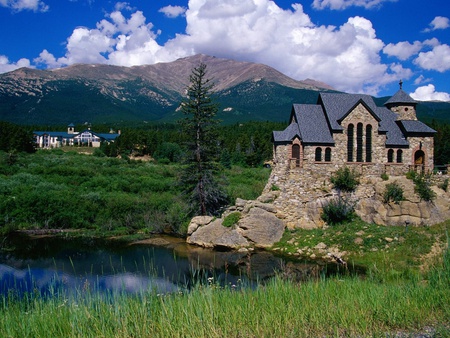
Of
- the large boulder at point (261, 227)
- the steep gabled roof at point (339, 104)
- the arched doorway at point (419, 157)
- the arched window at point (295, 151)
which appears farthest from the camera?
the arched doorway at point (419, 157)

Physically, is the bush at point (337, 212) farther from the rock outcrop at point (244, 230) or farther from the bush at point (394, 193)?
the rock outcrop at point (244, 230)

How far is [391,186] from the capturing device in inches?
963

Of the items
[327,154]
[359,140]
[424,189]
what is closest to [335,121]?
[359,140]

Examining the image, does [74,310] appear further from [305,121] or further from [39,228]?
[305,121]

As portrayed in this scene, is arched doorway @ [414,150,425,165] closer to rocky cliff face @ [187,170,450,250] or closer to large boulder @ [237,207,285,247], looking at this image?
rocky cliff face @ [187,170,450,250]

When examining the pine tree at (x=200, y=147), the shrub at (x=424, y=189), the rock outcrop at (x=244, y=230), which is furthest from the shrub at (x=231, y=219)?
the shrub at (x=424, y=189)

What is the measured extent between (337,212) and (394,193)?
408 centimetres

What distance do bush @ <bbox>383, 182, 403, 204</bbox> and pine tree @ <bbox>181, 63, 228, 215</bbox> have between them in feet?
39.3

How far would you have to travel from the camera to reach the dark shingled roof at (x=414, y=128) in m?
31.8

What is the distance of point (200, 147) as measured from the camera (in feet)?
94.5

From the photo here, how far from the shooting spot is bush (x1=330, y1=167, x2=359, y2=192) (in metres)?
26.1

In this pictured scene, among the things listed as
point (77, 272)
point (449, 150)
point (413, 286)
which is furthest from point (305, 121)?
point (449, 150)

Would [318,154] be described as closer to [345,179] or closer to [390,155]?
[345,179]

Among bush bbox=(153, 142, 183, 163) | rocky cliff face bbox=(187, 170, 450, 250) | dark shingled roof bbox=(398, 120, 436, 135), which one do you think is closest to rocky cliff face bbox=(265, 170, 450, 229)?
rocky cliff face bbox=(187, 170, 450, 250)
